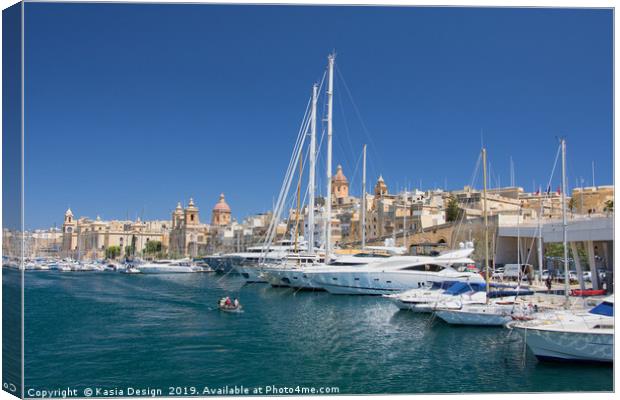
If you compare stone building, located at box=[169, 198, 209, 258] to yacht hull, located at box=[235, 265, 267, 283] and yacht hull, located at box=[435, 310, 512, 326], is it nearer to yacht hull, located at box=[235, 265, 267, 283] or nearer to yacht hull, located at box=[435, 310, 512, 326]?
yacht hull, located at box=[235, 265, 267, 283]

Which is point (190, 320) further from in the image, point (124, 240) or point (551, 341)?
point (124, 240)

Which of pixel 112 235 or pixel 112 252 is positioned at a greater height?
pixel 112 235

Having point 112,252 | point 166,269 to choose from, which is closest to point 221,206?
point 112,252

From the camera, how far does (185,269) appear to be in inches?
1598

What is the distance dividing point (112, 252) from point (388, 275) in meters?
52.0

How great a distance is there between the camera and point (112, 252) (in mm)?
65812

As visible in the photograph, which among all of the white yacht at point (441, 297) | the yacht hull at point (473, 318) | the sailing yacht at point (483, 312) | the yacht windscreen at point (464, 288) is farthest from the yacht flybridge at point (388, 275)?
the yacht hull at point (473, 318)

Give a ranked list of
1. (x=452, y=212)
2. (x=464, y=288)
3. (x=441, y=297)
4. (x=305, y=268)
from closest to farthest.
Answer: (x=441, y=297) → (x=464, y=288) → (x=305, y=268) → (x=452, y=212)

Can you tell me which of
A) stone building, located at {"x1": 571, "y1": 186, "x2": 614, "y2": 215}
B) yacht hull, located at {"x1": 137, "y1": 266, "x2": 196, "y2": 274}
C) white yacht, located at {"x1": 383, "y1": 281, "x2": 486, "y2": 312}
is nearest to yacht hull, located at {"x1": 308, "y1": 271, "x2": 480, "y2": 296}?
white yacht, located at {"x1": 383, "y1": 281, "x2": 486, "y2": 312}

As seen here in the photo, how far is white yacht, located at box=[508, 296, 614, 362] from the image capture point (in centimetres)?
852

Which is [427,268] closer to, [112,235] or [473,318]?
[473,318]

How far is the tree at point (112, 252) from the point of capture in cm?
6517

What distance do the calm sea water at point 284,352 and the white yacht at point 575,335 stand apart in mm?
182

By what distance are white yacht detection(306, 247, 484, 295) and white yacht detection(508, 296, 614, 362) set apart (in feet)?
30.0
